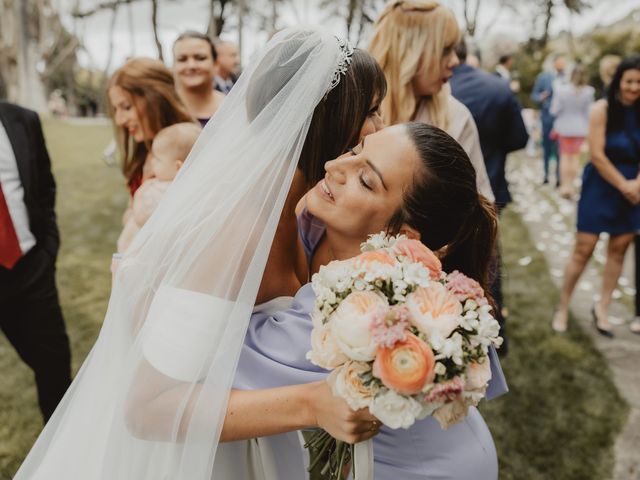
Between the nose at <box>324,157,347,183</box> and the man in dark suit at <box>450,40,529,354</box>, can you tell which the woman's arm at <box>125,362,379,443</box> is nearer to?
the nose at <box>324,157,347,183</box>

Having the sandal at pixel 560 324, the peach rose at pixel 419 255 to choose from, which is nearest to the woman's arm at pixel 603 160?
the sandal at pixel 560 324

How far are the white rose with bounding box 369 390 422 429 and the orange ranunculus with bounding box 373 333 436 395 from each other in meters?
0.02

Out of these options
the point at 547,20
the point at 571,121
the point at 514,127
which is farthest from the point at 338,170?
the point at 547,20

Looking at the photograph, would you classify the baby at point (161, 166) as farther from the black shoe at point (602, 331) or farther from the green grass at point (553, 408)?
the black shoe at point (602, 331)

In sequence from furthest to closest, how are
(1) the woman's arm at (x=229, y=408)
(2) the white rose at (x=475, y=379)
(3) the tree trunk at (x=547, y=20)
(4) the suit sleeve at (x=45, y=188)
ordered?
(3) the tree trunk at (x=547, y=20) < (4) the suit sleeve at (x=45, y=188) < (1) the woman's arm at (x=229, y=408) < (2) the white rose at (x=475, y=379)

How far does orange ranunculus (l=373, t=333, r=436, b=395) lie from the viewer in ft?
3.46

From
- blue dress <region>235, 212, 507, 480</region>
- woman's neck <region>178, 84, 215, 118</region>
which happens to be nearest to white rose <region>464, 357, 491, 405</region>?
blue dress <region>235, 212, 507, 480</region>

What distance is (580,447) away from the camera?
338 centimetres

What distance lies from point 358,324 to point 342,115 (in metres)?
0.81

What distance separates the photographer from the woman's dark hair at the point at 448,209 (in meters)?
1.59

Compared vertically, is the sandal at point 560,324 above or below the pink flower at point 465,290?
below

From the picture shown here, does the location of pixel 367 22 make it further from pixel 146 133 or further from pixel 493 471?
pixel 493 471

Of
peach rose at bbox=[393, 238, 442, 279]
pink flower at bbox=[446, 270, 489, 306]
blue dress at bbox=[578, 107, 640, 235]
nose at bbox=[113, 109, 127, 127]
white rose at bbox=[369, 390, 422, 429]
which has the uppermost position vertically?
peach rose at bbox=[393, 238, 442, 279]

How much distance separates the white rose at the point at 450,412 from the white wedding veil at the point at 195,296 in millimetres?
525
